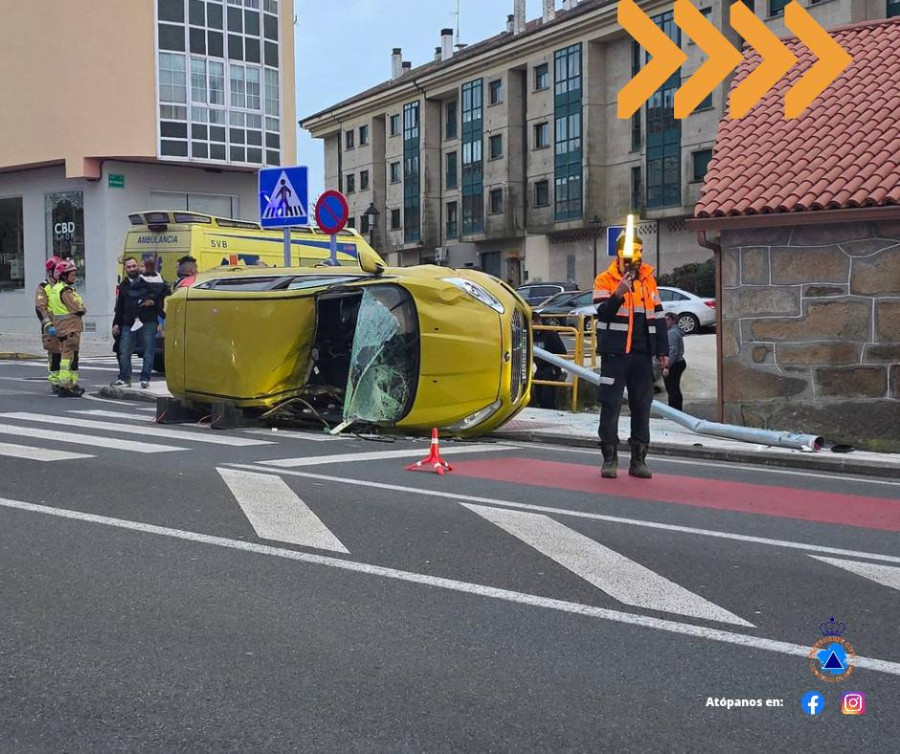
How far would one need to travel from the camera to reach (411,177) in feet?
217

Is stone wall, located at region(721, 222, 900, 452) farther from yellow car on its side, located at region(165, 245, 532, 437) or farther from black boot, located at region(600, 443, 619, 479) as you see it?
black boot, located at region(600, 443, 619, 479)

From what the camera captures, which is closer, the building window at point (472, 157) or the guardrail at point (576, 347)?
the guardrail at point (576, 347)

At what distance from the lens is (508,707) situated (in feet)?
13.0

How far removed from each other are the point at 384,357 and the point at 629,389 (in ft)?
10.7

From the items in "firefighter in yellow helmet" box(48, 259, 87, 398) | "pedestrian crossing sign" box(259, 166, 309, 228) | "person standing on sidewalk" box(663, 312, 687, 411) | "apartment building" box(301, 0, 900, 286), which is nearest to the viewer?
"person standing on sidewalk" box(663, 312, 687, 411)

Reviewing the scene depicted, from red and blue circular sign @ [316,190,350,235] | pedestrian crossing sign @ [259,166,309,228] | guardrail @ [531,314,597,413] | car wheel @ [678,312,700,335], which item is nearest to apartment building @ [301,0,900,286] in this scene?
car wheel @ [678,312,700,335]

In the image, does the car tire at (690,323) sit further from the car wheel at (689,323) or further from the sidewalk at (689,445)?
the sidewalk at (689,445)

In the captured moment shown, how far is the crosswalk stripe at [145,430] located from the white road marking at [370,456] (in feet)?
3.95

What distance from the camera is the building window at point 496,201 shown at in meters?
58.2

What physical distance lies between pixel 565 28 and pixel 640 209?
973 centimetres

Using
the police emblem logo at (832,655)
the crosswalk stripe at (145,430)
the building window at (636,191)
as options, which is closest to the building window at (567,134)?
the building window at (636,191)

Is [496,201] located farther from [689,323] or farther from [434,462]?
[434,462]

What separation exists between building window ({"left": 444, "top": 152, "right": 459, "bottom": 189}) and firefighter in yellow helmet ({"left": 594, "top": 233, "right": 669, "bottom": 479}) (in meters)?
54.5

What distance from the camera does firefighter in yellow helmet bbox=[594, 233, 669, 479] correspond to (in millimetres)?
8977
